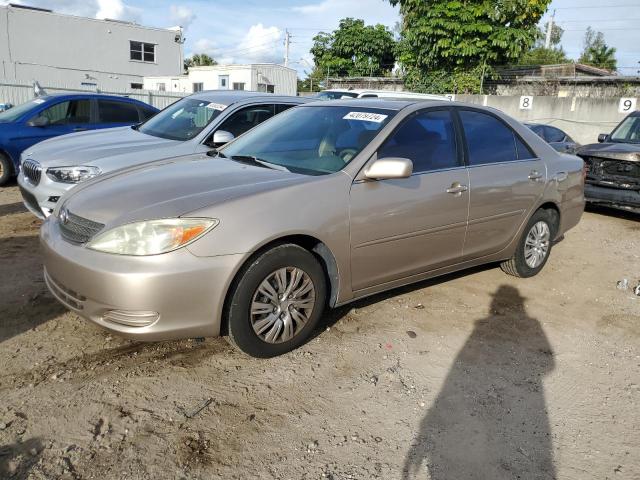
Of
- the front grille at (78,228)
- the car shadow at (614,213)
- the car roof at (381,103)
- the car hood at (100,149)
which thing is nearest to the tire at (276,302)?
the front grille at (78,228)

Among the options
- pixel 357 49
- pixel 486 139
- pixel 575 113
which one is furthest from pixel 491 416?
pixel 357 49

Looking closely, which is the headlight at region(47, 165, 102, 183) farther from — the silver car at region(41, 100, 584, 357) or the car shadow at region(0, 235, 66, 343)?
the silver car at region(41, 100, 584, 357)

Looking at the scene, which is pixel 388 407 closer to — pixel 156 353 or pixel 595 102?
pixel 156 353

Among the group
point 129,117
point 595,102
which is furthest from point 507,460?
point 595,102

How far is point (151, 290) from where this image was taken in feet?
9.48

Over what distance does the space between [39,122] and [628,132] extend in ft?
33.2

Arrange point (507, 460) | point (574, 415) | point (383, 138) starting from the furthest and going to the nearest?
1. point (383, 138)
2. point (574, 415)
3. point (507, 460)

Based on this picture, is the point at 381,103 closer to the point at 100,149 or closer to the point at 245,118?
the point at 245,118

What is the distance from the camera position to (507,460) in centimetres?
266

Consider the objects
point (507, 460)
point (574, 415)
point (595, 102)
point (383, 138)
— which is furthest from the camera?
point (595, 102)

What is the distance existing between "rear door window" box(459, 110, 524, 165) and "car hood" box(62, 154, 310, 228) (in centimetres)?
175

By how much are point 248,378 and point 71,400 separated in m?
0.99

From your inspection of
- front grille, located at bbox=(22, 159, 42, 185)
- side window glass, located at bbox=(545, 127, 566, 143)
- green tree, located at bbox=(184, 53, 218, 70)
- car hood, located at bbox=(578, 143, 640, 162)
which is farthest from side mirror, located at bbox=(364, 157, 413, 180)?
green tree, located at bbox=(184, 53, 218, 70)

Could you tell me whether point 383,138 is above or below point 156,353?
above
